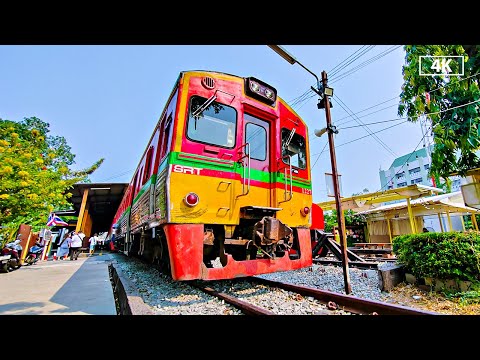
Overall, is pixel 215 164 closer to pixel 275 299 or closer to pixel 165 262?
pixel 275 299

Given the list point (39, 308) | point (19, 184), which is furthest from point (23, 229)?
point (39, 308)

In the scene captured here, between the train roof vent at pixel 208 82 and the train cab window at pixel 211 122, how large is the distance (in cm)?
Result: 20

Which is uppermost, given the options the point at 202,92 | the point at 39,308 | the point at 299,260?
the point at 202,92

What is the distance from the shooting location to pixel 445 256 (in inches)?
138

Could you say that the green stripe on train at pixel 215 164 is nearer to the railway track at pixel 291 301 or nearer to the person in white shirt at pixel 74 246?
the railway track at pixel 291 301

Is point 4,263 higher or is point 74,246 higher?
point 74,246

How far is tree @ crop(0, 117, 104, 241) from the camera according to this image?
234 inches

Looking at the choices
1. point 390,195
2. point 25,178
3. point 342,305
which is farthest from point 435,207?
point 25,178

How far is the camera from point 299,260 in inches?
144

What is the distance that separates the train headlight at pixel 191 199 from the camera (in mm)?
2867

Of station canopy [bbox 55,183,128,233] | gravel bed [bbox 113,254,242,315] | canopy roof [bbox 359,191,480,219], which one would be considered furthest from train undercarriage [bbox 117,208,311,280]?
station canopy [bbox 55,183,128,233]

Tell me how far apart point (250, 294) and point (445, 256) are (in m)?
2.81
